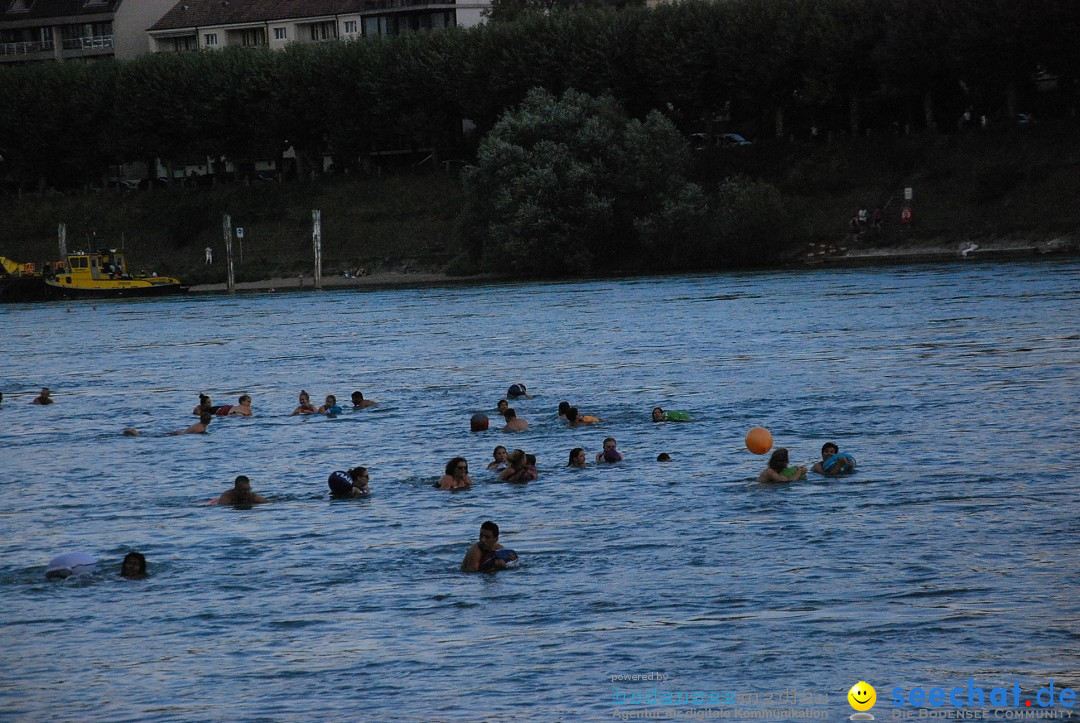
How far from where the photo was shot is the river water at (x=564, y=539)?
715 inches

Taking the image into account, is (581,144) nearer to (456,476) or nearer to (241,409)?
(241,409)

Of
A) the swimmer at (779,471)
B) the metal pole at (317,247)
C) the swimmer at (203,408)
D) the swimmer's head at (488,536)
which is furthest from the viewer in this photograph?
the metal pole at (317,247)

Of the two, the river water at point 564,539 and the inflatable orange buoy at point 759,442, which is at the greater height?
the inflatable orange buoy at point 759,442

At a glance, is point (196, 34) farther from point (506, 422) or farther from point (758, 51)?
point (506, 422)

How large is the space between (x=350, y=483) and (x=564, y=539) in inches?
225

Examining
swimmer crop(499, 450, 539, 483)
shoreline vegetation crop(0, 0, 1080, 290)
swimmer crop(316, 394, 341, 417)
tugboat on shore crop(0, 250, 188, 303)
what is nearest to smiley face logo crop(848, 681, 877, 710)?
swimmer crop(499, 450, 539, 483)

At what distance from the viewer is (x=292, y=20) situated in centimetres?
13512

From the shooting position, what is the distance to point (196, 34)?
13912 cm

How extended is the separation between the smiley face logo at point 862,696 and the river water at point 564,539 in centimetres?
22

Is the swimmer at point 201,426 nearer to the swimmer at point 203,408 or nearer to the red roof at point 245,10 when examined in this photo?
the swimmer at point 203,408

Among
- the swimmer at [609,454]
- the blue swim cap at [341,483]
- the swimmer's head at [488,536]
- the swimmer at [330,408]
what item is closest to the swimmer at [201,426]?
the swimmer at [330,408]

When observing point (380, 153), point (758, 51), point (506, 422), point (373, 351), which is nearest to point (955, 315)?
point (373, 351)

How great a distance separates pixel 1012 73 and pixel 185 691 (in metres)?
78.6

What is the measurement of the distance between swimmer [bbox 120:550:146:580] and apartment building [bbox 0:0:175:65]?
128188 millimetres
